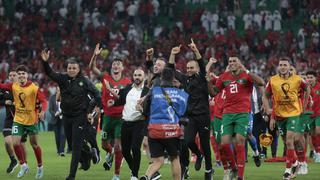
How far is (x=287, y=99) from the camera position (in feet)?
57.1

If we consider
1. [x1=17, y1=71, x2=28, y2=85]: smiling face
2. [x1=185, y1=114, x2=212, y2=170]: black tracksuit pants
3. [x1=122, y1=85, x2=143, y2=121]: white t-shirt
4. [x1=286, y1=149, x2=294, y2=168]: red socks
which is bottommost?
[x1=286, y1=149, x2=294, y2=168]: red socks

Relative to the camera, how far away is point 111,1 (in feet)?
163

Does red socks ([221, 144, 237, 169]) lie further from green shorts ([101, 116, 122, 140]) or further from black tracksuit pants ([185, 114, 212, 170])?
green shorts ([101, 116, 122, 140])

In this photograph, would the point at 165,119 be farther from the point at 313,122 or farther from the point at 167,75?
the point at 313,122

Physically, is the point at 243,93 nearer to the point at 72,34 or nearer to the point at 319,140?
the point at 319,140

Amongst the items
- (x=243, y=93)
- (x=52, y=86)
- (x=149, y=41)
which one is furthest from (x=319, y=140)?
(x=149, y=41)

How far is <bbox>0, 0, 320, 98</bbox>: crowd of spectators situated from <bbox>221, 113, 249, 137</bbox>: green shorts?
25.4 meters

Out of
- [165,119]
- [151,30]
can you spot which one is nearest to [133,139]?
[165,119]

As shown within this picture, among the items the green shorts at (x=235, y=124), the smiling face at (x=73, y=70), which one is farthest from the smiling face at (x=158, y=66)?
the smiling face at (x=73, y=70)

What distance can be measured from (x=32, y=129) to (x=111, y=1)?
32.0 m

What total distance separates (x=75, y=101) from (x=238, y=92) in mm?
3144

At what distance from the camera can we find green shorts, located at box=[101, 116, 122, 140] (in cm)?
1783

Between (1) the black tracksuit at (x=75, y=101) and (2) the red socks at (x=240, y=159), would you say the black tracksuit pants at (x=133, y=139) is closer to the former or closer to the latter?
(1) the black tracksuit at (x=75, y=101)

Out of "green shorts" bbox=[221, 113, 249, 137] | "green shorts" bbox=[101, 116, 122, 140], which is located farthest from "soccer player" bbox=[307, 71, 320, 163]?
"green shorts" bbox=[101, 116, 122, 140]
